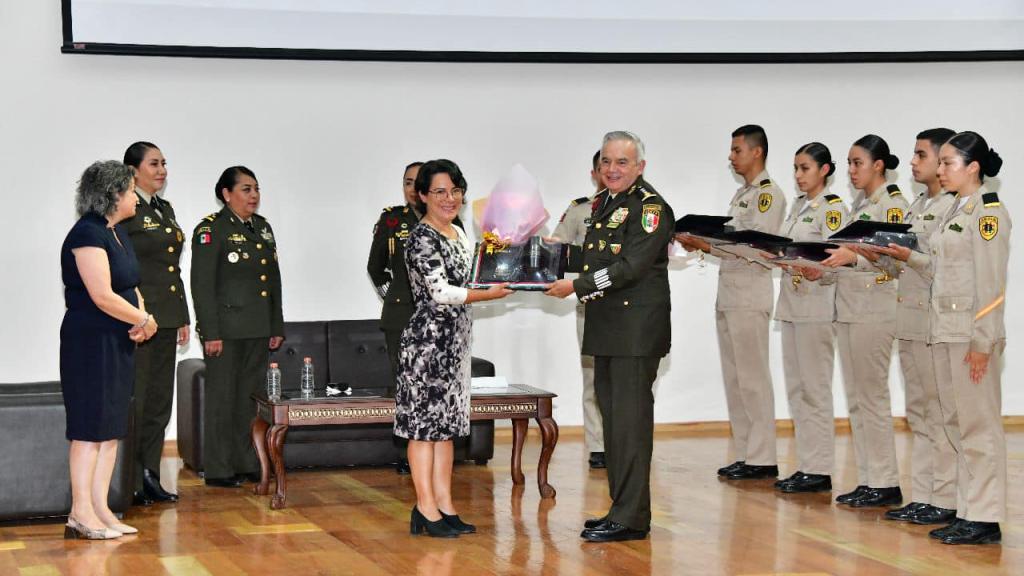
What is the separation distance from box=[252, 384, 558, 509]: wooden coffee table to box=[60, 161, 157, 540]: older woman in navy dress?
864 mm

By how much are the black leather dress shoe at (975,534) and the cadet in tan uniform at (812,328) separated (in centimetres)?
128

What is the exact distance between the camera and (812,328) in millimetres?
6145

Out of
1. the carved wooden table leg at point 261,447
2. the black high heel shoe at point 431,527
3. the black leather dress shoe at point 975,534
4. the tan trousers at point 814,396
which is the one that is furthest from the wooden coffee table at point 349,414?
the black leather dress shoe at point 975,534

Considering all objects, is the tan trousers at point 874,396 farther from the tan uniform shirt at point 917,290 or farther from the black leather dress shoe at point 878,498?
the tan uniform shirt at point 917,290

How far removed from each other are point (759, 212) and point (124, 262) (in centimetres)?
326

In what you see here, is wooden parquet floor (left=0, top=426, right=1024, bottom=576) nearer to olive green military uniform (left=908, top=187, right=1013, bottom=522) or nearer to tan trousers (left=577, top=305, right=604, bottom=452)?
olive green military uniform (left=908, top=187, right=1013, bottom=522)

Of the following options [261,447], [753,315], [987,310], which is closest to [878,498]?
[753,315]

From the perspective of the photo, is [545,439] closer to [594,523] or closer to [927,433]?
[594,523]

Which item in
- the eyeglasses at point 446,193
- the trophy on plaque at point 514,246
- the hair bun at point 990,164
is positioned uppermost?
the hair bun at point 990,164

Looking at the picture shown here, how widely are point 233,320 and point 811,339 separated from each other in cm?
293

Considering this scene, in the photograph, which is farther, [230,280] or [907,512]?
[230,280]

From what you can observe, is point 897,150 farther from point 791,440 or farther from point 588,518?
point 588,518

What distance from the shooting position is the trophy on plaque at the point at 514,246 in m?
4.76

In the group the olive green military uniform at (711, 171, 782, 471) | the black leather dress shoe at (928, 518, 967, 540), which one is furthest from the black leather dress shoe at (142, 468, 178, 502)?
the black leather dress shoe at (928, 518, 967, 540)
